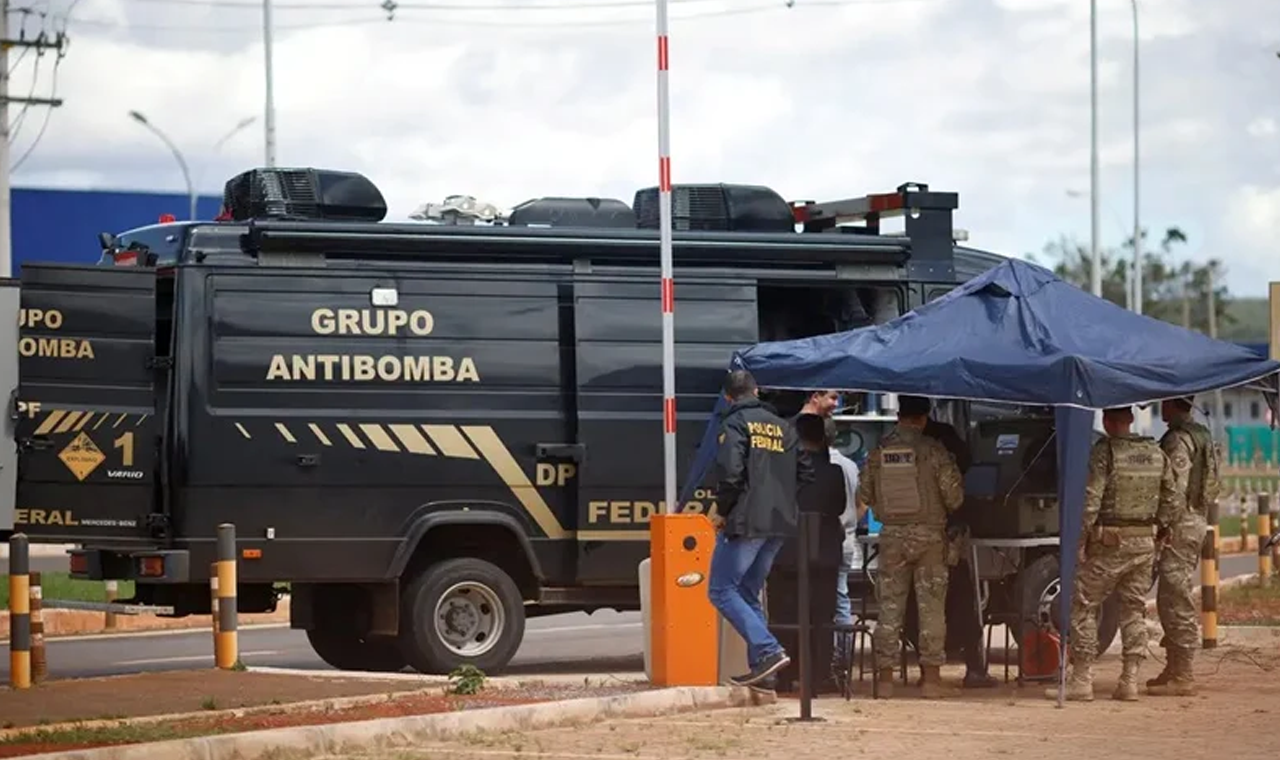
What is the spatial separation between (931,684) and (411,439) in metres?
3.83

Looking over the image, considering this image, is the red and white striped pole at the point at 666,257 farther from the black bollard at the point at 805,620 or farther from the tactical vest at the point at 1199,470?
the tactical vest at the point at 1199,470

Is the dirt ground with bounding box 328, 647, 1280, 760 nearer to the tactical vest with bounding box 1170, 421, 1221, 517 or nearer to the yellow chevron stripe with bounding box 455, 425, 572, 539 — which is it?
the tactical vest with bounding box 1170, 421, 1221, 517

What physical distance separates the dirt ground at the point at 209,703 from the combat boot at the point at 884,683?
1509 mm

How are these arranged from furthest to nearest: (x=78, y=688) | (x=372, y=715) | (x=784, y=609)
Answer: (x=784, y=609), (x=78, y=688), (x=372, y=715)

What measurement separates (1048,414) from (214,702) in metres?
6.57

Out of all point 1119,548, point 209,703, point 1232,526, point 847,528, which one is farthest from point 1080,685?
point 1232,526

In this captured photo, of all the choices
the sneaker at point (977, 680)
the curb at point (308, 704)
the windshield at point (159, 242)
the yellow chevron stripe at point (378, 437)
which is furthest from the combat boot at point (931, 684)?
the windshield at point (159, 242)

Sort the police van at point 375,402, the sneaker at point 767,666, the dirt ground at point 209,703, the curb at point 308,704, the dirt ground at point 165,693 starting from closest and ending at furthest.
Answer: the dirt ground at point 209,703 → the curb at point 308,704 → the dirt ground at point 165,693 → the sneaker at point 767,666 → the police van at point 375,402

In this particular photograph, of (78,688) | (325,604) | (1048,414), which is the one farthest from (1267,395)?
Answer: (78,688)

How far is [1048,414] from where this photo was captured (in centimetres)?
1658

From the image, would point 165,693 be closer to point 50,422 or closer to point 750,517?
point 50,422

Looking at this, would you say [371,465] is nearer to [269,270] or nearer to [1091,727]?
[269,270]

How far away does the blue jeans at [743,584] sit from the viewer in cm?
1369

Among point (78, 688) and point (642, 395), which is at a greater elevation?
point (642, 395)
